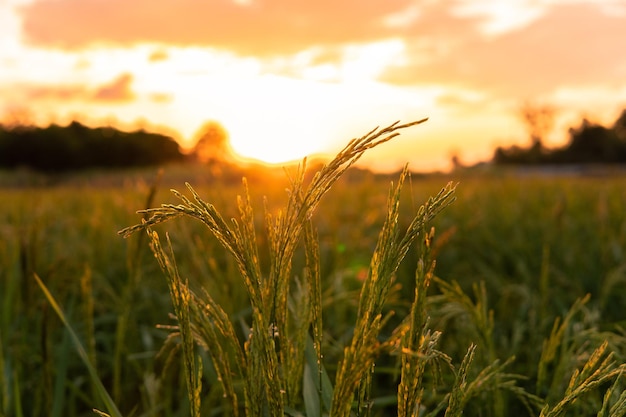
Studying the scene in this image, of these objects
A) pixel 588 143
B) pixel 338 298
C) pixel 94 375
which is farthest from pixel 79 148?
pixel 588 143

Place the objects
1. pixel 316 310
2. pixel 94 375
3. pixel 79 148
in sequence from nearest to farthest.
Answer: pixel 316 310 → pixel 94 375 → pixel 79 148

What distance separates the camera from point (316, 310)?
894mm

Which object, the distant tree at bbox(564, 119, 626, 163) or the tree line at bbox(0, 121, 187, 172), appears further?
the distant tree at bbox(564, 119, 626, 163)

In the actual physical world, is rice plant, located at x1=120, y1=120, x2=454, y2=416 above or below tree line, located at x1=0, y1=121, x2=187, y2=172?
below

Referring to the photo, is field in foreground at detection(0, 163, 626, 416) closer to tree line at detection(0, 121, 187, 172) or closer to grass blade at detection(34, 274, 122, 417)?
grass blade at detection(34, 274, 122, 417)

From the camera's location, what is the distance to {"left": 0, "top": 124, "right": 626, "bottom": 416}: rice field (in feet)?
2.70

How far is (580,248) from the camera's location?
14.4ft

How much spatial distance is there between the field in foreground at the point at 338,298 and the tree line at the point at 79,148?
41.3 meters

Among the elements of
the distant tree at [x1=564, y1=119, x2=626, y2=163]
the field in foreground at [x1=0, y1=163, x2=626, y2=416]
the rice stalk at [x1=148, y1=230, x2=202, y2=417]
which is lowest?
the field in foreground at [x1=0, y1=163, x2=626, y2=416]

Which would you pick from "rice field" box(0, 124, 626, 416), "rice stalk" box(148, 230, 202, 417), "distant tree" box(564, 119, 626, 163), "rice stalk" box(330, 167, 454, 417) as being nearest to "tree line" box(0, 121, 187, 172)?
"distant tree" box(564, 119, 626, 163)

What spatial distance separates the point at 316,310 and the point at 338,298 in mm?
1182

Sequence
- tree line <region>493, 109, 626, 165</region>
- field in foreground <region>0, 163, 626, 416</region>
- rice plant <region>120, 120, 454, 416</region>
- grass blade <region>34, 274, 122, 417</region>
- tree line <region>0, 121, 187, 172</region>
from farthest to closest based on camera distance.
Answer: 1. tree line <region>493, 109, 626, 165</region>
2. tree line <region>0, 121, 187, 172</region>
3. field in foreground <region>0, 163, 626, 416</region>
4. grass blade <region>34, 274, 122, 417</region>
5. rice plant <region>120, 120, 454, 416</region>

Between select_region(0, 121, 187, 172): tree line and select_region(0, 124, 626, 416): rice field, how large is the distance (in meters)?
40.7

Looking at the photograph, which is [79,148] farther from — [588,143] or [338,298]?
[588,143]
